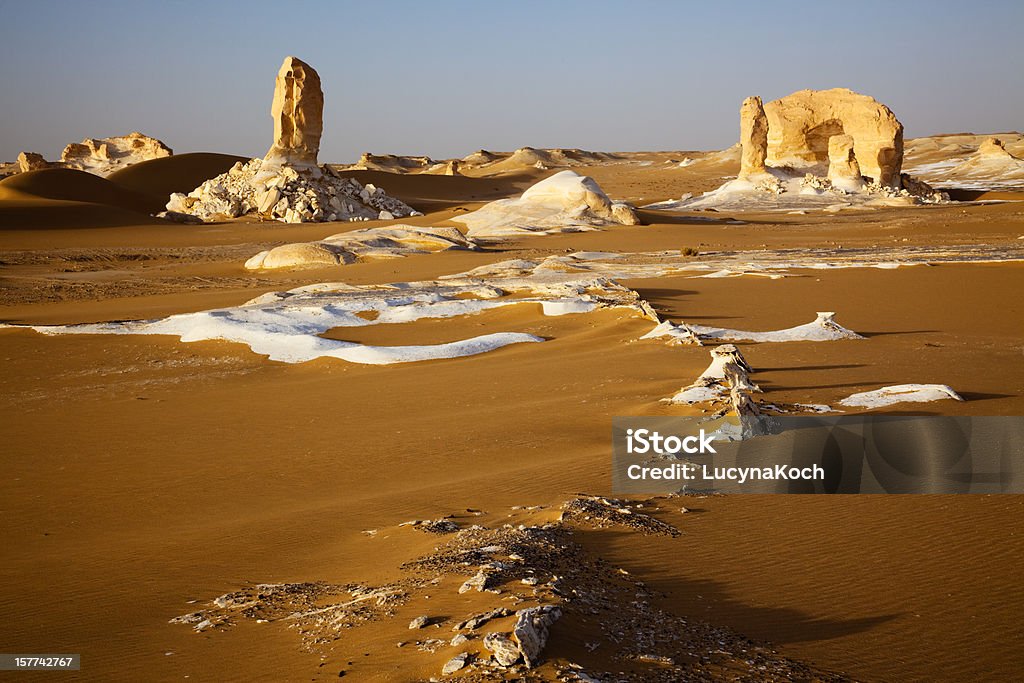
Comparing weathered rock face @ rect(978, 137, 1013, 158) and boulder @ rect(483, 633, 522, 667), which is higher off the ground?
weathered rock face @ rect(978, 137, 1013, 158)

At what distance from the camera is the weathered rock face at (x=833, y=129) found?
125 ft

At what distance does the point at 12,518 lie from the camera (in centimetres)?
559

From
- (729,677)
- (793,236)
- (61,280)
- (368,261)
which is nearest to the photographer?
(729,677)

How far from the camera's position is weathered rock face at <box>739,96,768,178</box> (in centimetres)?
3919

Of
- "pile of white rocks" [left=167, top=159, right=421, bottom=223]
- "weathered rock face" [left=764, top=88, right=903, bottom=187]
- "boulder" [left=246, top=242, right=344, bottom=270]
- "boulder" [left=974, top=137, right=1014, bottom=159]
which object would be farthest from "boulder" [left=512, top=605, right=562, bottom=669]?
"boulder" [left=974, top=137, right=1014, bottom=159]

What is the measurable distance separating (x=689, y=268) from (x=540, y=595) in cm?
1458

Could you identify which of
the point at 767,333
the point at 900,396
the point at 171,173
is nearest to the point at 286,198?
the point at 171,173

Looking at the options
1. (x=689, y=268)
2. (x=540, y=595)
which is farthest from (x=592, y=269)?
(x=540, y=595)

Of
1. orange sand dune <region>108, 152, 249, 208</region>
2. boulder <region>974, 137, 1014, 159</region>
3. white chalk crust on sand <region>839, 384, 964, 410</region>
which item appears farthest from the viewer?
boulder <region>974, 137, 1014, 159</region>

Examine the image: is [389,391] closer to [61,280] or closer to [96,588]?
[96,588]

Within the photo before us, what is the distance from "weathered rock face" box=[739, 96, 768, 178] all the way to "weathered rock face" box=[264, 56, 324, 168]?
63.1ft

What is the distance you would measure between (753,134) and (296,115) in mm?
20684

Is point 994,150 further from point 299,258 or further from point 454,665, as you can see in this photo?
point 454,665

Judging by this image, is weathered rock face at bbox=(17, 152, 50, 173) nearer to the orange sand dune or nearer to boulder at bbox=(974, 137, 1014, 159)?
the orange sand dune
